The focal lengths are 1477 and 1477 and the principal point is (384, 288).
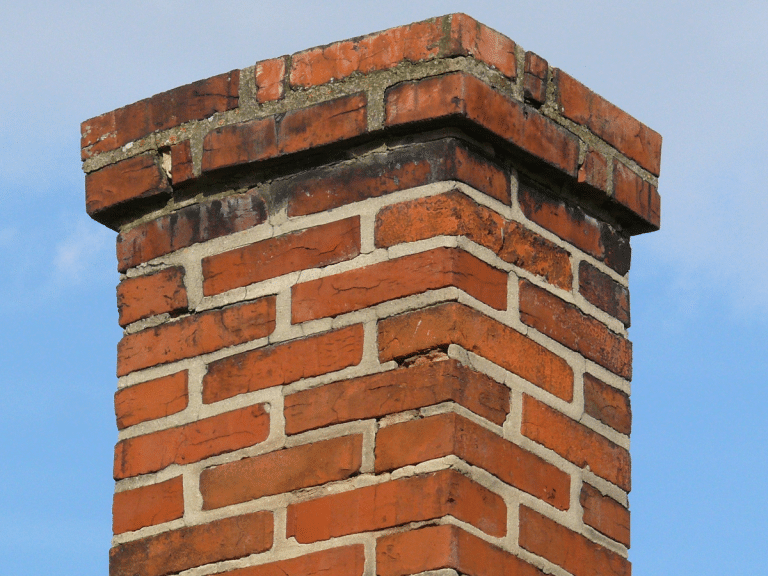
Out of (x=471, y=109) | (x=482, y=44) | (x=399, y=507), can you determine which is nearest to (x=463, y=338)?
(x=399, y=507)

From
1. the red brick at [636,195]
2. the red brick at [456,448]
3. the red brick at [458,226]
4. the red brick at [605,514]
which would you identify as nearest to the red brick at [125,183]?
the red brick at [458,226]

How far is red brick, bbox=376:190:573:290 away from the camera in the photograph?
239 cm

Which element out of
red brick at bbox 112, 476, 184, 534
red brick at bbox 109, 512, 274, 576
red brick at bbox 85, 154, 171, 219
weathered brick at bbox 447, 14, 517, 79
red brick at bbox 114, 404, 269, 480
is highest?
weathered brick at bbox 447, 14, 517, 79

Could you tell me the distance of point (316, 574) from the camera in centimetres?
230

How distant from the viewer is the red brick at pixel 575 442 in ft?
8.00

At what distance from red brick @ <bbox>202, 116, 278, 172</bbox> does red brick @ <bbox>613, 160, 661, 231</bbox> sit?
64 centimetres

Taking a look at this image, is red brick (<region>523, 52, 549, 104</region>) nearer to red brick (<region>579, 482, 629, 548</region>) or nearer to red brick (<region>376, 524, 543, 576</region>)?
red brick (<region>579, 482, 629, 548</region>)

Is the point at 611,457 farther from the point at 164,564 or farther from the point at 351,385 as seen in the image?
the point at 164,564

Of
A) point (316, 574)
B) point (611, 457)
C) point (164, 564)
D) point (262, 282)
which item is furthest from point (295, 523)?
point (611, 457)

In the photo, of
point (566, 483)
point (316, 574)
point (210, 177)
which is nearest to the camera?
point (316, 574)

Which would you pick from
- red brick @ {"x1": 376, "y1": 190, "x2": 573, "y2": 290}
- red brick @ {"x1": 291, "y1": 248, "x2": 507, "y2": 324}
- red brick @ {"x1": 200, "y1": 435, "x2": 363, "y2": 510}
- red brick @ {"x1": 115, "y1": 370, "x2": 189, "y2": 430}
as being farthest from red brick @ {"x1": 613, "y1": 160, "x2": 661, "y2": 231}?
red brick @ {"x1": 115, "y1": 370, "x2": 189, "y2": 430}

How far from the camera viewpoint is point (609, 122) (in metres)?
2.76

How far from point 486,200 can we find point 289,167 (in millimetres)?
374

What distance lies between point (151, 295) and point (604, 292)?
0.83 meters
